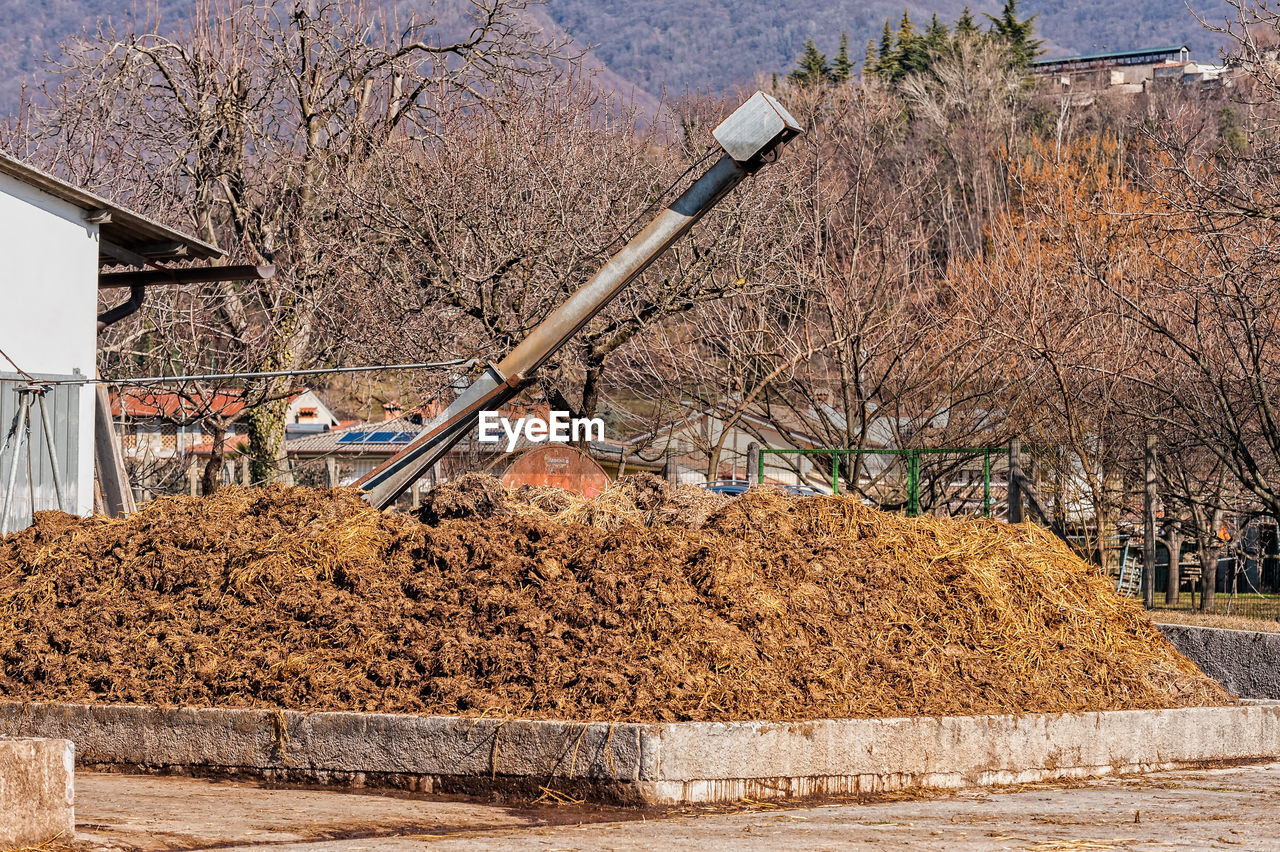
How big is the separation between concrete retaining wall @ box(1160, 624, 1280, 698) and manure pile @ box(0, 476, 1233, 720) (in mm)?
987

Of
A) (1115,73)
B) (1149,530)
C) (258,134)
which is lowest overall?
(1149,530)

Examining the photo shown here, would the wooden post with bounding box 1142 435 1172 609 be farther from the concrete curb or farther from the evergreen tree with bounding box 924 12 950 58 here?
the evergreen tree with bounding box 924 12 950 58

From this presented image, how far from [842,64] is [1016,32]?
9.60m

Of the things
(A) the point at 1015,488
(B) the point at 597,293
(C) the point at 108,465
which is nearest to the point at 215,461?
(C) the point at 108,465

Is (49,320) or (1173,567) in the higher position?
(49,320)

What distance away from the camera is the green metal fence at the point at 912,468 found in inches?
556

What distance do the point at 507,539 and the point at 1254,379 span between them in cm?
958

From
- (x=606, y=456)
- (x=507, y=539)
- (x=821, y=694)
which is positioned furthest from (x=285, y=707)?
(x=606, y=456)

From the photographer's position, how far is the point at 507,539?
7949mm

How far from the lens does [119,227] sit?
12.8 metres

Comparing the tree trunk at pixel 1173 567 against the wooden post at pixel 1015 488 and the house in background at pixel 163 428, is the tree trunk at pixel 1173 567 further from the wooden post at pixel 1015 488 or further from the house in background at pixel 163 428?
the house in background at pixel 163 428

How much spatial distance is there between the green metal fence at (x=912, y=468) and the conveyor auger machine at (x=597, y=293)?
4.80m

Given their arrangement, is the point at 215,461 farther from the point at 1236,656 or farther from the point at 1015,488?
the point at 1236,656

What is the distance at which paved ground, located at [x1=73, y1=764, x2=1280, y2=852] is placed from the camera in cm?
513
